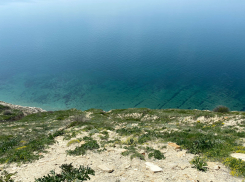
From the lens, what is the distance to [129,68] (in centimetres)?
10125

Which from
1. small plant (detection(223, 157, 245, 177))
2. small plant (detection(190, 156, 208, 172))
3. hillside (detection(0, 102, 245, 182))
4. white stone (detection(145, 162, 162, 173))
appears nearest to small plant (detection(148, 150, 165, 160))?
hillside (detection(0, 102, 245, 182))

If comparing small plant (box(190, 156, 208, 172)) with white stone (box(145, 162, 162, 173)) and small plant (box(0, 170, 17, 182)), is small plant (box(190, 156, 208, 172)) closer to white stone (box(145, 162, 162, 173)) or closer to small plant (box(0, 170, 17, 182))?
white stone (box(145, 162, 162, 173))

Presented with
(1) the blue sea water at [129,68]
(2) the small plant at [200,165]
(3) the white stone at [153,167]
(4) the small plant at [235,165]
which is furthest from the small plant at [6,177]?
(1) the blue sea water at [129,68]

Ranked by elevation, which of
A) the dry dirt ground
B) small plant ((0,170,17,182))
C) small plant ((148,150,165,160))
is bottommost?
small plant ((0,170,17,182))

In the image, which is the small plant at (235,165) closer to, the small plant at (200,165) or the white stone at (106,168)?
the small plant at (200,165)

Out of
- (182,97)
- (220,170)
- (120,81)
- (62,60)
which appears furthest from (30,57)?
(220,170)

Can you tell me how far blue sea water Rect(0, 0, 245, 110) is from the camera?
76.8 metres

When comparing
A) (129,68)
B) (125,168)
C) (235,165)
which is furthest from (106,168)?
(129,68)

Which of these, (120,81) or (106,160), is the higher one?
(120,81)

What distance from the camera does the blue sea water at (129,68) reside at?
76750 millimetres

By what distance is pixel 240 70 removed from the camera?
293 ft

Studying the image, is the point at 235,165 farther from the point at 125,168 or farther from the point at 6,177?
the point at 6,177

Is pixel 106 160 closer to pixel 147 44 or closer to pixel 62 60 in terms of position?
pixel 62 60

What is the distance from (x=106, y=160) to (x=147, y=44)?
125398 mm
